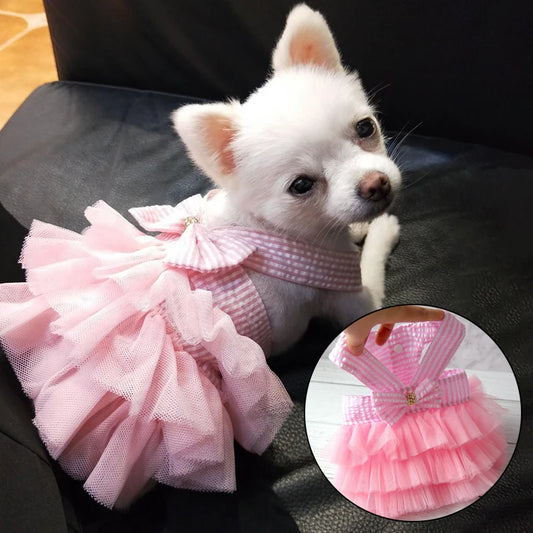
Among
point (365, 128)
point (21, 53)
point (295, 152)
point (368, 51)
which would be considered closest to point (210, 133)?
point (295, 152)

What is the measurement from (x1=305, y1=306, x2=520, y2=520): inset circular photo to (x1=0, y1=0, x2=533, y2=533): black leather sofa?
6 cm

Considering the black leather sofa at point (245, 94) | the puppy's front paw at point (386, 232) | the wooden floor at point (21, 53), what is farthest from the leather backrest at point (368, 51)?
the wooden floor at point (21, 53)

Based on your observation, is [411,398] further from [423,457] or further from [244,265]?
[244,265]

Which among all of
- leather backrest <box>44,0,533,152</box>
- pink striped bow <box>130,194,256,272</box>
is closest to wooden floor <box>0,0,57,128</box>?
leather backrest <box>44,0,533,152</box>

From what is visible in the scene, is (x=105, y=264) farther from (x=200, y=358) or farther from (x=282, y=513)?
(x=282, y=513)

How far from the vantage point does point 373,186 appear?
796mm

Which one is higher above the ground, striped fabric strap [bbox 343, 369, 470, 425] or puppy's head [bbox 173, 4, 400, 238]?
puppy's head [bbox 173, 4, 400, 238]

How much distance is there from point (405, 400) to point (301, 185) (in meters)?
0.33

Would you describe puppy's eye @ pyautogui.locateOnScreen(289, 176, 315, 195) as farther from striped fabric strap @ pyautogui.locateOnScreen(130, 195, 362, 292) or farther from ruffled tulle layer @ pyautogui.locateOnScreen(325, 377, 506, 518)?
ruffled tulle layer @ pyautogui.locateOnScreen(325, 377, 506, 518)

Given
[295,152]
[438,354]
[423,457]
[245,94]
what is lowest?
[423,457]

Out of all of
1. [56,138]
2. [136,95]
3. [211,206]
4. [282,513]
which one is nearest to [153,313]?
[211,206]

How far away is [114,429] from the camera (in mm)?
754

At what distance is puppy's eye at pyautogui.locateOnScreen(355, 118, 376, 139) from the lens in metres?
0.83

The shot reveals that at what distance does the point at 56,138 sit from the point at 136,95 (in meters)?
0.24
